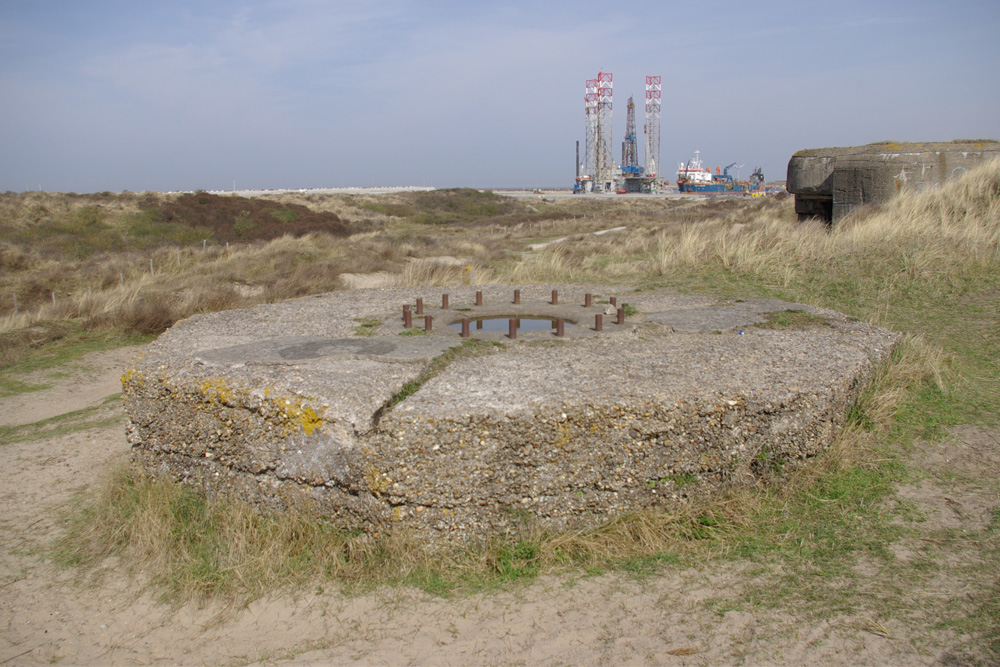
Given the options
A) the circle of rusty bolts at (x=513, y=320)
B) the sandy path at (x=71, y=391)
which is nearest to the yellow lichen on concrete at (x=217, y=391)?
the circle of rusty bolts at (x=513, y=320)

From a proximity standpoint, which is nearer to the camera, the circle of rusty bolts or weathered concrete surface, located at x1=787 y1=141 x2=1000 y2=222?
the circle of rusty bolts

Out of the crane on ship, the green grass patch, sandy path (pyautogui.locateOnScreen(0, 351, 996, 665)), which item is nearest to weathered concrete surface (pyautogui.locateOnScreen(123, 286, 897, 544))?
sandy path (pyautogui.locateOnScreen(0, 351, 996, 665))

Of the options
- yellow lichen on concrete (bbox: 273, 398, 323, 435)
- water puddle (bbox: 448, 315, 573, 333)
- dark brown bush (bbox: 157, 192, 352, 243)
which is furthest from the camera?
dark brown bush (bbox: 157, 192, 352, 243)

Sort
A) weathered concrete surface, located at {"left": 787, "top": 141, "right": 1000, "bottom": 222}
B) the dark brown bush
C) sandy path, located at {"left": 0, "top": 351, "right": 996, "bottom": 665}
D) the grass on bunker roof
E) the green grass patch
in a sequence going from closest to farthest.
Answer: sandy path, located at {"left": 0, "top": 351, "right": 996, "bottom": 665} < the grass on bunker roof < the green grass patch < weathered concrete surface, located at {"left": 787, "top": 141, "right": 1000, "bottom": 222} < the dark brown bush

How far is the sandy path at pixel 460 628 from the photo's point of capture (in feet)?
9.46

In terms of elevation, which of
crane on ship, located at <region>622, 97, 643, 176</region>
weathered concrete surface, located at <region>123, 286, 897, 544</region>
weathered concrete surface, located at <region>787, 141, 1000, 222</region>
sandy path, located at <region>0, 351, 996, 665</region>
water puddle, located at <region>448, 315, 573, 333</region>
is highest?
crane on ship, located at <region>622, 97, 643, 176</region>

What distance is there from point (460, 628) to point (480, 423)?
38.7 inches

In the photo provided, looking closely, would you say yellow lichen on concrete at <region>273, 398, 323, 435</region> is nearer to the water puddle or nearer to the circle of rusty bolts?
the circle of rusty bolts

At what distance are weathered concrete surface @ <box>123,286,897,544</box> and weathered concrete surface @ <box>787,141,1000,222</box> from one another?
26.2 feet

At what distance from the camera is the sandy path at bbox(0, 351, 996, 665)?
288 cm

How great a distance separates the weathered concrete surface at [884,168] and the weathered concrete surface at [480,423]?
800cm

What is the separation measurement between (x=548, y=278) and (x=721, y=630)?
742 centimetres

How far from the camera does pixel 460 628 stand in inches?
124

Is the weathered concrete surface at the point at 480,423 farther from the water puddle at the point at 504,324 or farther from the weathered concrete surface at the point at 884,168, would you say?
the weathered concrete surface at the point at 884,168
